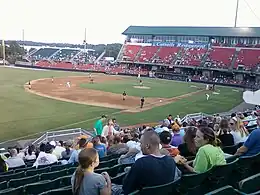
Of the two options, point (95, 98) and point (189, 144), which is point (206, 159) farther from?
point (95, 98)

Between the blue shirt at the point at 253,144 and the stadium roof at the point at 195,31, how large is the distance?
64187 millimetres

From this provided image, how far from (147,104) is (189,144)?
28.3 m

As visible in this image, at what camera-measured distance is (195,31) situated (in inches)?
2921

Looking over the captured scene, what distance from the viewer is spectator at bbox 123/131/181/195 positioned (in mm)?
3760

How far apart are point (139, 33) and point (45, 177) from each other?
76.5 meters

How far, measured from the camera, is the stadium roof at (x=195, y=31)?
66.7 metres

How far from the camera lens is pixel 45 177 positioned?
21.5 feet

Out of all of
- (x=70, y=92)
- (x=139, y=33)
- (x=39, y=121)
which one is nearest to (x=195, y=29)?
(x=139, y=33)

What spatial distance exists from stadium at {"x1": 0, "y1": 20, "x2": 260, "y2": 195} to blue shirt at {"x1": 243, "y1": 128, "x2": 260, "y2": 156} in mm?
39

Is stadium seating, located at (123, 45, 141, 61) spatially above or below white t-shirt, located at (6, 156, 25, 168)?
above

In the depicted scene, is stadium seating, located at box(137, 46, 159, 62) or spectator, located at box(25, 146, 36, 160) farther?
stadium seating, located at box(137, 46, 159, 62)

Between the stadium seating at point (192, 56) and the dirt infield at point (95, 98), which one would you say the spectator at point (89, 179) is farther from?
the stadium seating at point (192, 56)

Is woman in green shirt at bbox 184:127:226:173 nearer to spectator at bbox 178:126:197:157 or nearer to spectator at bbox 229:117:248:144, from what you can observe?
spectator at bbox 178:126:197:157

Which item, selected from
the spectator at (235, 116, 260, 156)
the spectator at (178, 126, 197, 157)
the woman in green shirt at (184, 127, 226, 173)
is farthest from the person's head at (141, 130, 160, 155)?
the spectator at (235, 116, 260, 156)
